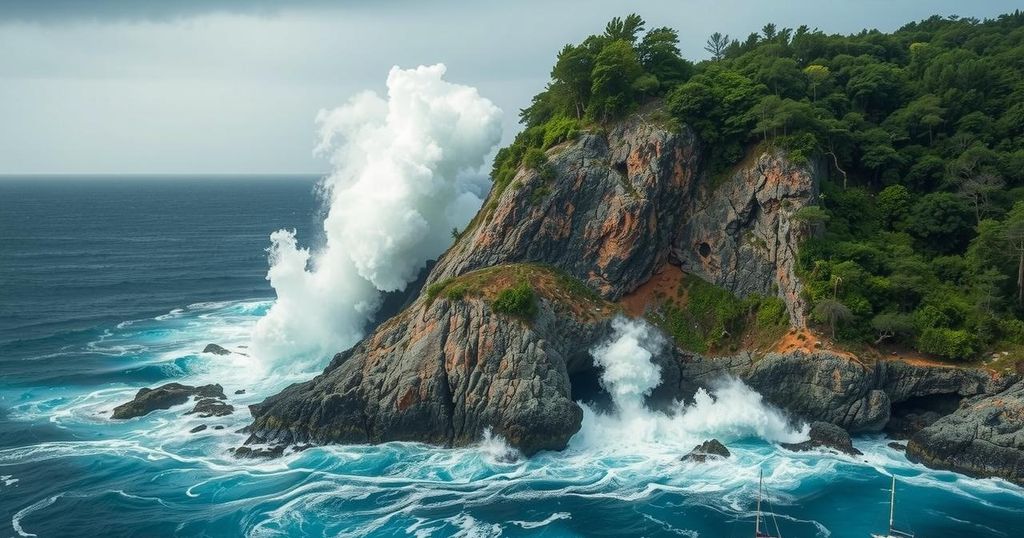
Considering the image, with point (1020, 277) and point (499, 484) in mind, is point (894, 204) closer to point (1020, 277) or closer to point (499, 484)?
point (1020, 277)

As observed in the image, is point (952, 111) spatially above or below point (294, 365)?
above

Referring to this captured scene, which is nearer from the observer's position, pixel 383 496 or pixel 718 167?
pixel 383 496

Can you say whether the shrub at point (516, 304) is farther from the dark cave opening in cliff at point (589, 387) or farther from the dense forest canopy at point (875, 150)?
the dense forest canopy at point (875, 150)

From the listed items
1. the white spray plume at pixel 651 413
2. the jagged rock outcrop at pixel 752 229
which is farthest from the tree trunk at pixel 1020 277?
the white spray plume at pixel 651 413

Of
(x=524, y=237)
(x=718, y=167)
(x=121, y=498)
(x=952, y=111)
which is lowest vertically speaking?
(x=121, y=498)

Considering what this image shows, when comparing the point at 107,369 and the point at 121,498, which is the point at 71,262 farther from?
the point at 121,498

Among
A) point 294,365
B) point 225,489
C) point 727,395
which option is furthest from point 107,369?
point 727,395

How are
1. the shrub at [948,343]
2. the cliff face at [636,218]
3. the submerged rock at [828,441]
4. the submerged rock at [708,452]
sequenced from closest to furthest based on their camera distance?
the submerged rock at [708,452], the submerged rock at [828,441], the shrub at [948,343], the cliff face at [636,218]
